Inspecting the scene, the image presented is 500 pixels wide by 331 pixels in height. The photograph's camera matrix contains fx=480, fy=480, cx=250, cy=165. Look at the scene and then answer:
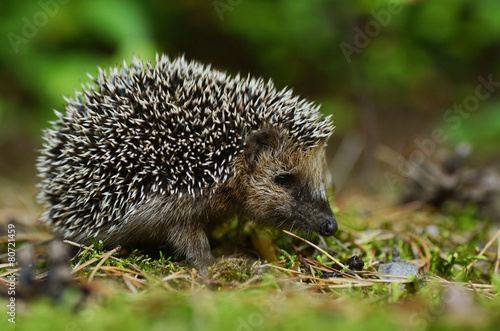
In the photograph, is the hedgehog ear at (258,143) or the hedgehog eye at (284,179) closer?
the hedgehog ear at (258,143)

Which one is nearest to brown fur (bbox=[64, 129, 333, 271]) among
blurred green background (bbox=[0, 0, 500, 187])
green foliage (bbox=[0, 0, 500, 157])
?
blurred green background (bbox=[0, 0, 500, 187])

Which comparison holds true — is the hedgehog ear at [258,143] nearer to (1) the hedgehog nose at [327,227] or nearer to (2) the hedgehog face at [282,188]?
(2) the hedgehog face at [282,188]

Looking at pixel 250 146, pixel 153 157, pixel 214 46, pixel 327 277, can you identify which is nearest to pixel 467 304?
pixel 327 277

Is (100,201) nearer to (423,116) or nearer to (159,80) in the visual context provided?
(159,80)

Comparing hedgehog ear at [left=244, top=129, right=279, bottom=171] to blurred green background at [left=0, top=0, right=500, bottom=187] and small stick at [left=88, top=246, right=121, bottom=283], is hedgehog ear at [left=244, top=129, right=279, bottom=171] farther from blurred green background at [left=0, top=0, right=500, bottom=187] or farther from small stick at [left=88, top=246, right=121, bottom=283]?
blurred green background at [left=0, top=0, right=500, bottom=187]

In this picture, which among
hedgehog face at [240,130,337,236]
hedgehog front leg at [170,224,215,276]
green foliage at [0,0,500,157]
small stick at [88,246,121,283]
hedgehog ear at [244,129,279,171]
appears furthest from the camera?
green foliage at [0,0,500,157]

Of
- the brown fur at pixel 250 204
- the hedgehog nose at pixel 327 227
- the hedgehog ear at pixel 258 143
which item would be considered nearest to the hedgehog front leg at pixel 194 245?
the brown fur at pixel 250 204

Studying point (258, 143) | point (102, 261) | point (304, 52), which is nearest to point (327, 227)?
point (258, 143)
